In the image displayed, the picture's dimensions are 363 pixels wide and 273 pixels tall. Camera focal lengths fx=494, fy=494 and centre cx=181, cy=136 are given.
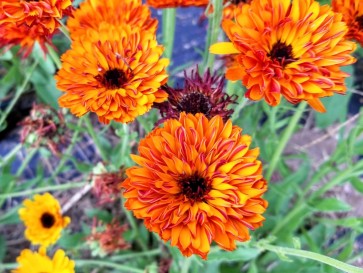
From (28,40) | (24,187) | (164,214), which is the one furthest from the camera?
(24,187)

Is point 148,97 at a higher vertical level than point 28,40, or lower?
lower

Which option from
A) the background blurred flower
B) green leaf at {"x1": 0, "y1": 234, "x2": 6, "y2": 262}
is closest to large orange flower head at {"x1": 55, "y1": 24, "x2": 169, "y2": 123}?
the background blurred flower

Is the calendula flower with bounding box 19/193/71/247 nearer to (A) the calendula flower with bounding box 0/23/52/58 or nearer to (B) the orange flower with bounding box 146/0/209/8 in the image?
(A) the calendula flower with bounding box 0/23/52/58

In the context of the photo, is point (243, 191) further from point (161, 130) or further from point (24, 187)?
point (24, 187)

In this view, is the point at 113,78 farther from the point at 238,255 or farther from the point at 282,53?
the point at 238,255

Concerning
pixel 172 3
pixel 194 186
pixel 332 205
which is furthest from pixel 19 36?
pixel 332 205

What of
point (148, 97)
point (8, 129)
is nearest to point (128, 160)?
point (148, 97)
